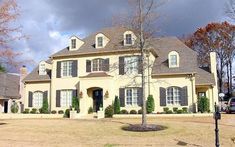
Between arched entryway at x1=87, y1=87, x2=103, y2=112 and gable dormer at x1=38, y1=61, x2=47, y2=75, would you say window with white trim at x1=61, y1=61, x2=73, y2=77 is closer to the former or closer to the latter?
arched entryway at x1=87, y1=87, x2=103, y2=112

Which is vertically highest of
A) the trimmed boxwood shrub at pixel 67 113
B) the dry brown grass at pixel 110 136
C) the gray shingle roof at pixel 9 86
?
the gray shingle roof at pixel 9 86

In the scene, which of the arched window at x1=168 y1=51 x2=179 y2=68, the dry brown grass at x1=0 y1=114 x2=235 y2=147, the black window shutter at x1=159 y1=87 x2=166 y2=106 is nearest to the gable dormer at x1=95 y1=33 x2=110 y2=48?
the arched window at x1=168 y1=51 x2=179 y2=68

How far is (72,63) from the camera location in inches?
1388

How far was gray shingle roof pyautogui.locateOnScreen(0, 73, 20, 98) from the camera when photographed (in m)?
46.5

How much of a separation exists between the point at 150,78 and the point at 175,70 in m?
2.56

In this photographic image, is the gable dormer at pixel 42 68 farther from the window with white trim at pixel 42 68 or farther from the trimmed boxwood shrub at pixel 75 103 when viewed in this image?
the trimmed boxwood shrub at pixel 75 103

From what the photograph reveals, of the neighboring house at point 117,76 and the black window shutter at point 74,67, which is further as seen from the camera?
the black window shutter at point 74,67

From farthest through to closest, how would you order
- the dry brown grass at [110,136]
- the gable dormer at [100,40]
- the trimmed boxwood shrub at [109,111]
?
the gable dormer at [100,40], the trimmed boxwood shrub at [109,111], the dry brown grass at [110,136]

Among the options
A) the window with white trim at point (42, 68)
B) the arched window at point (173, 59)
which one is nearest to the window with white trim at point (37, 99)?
the window with white trim at point (42, 68)

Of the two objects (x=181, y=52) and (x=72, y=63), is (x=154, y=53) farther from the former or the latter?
(x=72, y=63)

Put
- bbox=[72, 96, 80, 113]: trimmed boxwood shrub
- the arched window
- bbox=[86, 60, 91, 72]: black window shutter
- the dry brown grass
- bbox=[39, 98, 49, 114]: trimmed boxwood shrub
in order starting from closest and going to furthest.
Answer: the dry brown grass, the arched window, bbox=[72, 96, 80, 113]: trimmed boxwood shrub, bbox=[86, 60, 91, 72]: black window shutter, bbox=[39, 98, 49, 114]: trimmed boxwood shrub

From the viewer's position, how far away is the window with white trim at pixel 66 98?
35000mm

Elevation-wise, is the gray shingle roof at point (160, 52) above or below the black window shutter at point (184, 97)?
above

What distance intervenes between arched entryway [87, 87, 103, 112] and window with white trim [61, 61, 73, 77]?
3.00 metres
